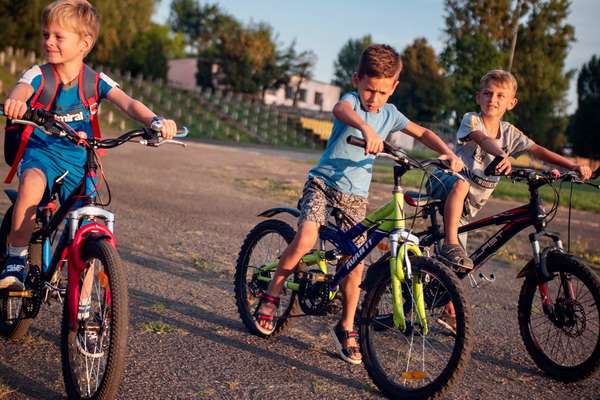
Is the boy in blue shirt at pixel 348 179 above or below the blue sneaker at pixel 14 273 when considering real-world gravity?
above

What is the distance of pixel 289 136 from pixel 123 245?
3729 cm

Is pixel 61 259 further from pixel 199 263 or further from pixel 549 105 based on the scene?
pixel 549 105

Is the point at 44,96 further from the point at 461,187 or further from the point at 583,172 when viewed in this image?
the point at 583,172

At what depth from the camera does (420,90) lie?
52594mm

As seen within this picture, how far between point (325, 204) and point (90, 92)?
153cm

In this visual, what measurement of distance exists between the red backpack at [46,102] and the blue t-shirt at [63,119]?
0.02 m

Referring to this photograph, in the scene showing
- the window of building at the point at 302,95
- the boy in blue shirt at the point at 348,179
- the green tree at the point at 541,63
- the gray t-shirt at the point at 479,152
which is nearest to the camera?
the boy in blue shirt at the point at 348,179

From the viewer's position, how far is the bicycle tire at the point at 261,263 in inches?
165

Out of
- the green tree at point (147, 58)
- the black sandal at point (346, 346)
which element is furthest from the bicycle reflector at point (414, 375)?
the green tree at point (147, 58)

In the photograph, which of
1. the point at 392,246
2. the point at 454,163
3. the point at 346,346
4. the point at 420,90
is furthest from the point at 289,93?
the point at 392,246

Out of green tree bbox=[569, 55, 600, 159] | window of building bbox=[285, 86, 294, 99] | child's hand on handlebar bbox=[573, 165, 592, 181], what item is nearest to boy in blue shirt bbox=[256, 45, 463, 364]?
child's hand on handlebar bbox=[573, 165, 592, 181]

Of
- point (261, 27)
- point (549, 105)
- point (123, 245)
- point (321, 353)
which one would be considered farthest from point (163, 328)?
point (261, 27)

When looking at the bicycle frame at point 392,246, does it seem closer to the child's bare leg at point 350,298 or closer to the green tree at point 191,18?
the child's bare leg at point 350,298

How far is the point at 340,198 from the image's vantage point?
3.85 m
